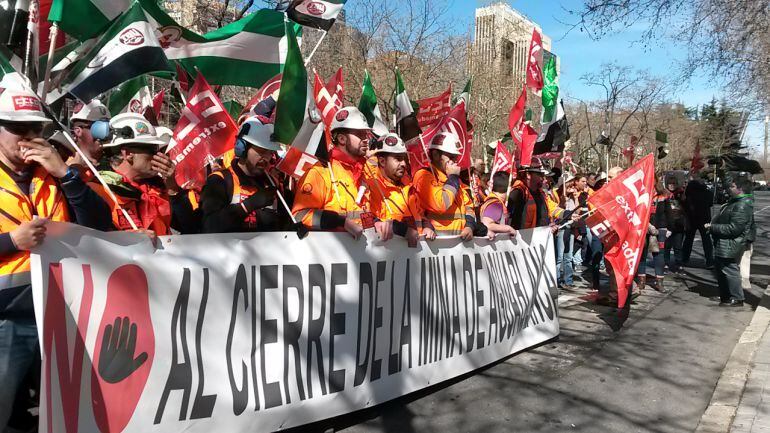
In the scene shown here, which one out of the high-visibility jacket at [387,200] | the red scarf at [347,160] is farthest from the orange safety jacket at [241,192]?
the high-visibility jacket at [387,200]

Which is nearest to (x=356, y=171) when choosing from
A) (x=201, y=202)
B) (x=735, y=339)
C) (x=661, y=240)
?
(x=201, y=202)

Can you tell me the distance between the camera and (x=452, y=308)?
4.96 m

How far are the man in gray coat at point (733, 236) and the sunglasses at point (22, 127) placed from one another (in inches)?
357

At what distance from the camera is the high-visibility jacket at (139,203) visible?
341cm

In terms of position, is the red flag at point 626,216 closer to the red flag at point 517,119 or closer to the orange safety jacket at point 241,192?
the red flag at point 517,119

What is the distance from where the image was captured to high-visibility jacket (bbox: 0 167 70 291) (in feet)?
8.76

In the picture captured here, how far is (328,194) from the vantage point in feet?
14.4

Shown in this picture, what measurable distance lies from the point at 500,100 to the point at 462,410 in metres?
24.2

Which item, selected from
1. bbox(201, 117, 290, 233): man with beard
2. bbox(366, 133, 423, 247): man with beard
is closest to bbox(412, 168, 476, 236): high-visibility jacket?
bbox(366, 133, 423, 247): man with beard

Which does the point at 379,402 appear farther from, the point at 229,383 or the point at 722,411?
the point at 722,411

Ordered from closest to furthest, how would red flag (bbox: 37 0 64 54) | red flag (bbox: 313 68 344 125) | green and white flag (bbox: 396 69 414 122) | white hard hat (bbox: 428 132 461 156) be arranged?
red flag (bbox: 37 0 64 54) < white hard hat (bbox: 428 132 461 156) < red flag (bbox: 313 68 344 125) < green and white flag (bbox: 396 69 414 122)

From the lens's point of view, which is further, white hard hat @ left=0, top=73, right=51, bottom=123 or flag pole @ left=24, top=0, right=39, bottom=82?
flag pole @ left=24, top=0, right=39, bottom=82

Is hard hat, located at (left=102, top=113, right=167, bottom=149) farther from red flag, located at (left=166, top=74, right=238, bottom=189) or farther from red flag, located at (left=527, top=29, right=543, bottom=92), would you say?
red flag, located at (left=527, top=29, right=543, bottom=92)

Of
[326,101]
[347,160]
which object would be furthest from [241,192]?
[326,101]
